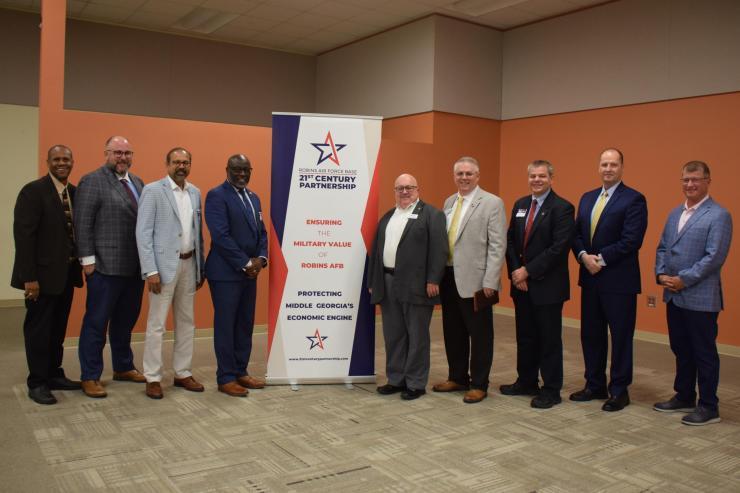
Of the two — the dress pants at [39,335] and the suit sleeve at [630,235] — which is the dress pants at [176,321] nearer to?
the dress pants at [39,335]

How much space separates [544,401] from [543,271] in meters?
0.88

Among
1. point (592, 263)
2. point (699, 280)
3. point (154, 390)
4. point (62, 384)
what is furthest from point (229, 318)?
point (699, 280)

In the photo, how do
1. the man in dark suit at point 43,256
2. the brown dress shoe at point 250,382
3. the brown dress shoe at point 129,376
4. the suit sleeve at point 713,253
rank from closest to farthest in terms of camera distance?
the suit sleeve at point 713,253 → the man in dark suit at point 43,256 → the brown dress shoe at point 250,382 → the brown dress shoe at point 129,376

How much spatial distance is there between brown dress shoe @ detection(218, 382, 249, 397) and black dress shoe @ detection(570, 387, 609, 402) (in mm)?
2277

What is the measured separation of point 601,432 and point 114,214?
342 centimetres

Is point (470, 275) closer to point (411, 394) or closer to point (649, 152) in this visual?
point (411, 394)

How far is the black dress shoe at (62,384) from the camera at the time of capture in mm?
4590

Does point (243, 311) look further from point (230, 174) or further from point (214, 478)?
point (214, 478)

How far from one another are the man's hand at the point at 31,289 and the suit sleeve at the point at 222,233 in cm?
113

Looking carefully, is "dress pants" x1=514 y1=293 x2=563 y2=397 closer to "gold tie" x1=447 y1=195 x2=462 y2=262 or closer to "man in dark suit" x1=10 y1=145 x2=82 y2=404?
"gold tie" x1=447 y1=195 x2=462 y2=262

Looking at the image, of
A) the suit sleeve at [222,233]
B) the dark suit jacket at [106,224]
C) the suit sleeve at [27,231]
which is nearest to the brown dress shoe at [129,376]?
the dark suit jacket at [106,224]

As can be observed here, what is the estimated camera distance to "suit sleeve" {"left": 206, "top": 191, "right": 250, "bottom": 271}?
4.48m

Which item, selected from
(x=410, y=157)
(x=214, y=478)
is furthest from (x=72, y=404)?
(x=410, y=157)

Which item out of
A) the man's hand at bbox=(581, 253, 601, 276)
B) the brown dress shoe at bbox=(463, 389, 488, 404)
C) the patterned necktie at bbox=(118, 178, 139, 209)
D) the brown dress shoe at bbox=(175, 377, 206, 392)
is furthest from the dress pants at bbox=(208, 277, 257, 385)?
the man's hand at bbox=(581, 253, 601, 276)
